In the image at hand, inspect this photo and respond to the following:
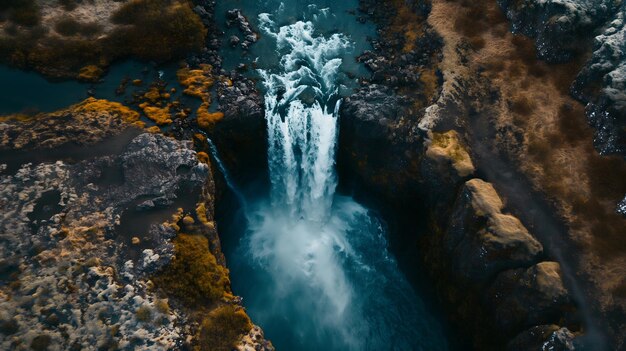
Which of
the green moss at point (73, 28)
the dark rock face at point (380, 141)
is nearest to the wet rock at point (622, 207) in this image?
the dark rock face at point (380, 141)

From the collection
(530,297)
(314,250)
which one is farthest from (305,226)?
(530,297)

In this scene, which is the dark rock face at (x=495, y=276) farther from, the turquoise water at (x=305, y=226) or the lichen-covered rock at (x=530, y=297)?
the turquoise water at (x=305, y=226)

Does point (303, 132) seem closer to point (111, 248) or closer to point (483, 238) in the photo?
point (483, 238)

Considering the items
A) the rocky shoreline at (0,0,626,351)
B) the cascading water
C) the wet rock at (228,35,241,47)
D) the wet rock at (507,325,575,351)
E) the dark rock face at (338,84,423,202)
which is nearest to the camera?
the wet rock at (507,325,575,351)

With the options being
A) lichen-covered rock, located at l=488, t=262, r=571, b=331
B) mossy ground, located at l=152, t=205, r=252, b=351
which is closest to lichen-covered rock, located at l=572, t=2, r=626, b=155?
lichen-covered rock, located at l=488, t=262, r=571, b=331

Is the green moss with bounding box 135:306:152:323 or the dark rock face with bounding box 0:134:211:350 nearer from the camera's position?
the dark rock face with bounding box 0:134:211:350

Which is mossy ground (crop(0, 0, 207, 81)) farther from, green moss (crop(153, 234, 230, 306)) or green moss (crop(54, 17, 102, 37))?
green moss (crop(153, 234, 230, 306))
